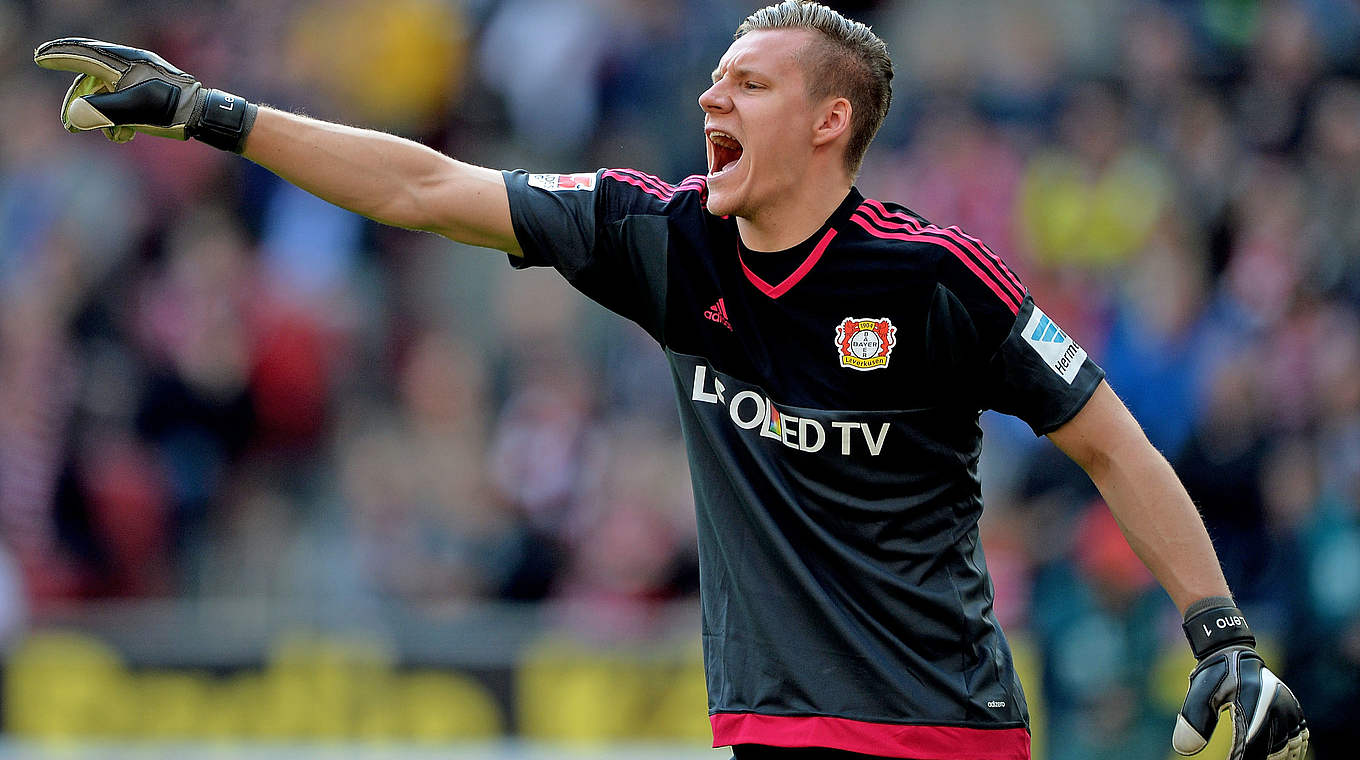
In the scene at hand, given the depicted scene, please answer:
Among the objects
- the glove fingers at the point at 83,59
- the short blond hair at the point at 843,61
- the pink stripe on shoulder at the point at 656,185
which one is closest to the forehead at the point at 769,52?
the short blond hair at the point at 843,61

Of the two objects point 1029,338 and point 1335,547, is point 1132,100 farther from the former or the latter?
point 1029,338

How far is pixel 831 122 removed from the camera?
4.55 m

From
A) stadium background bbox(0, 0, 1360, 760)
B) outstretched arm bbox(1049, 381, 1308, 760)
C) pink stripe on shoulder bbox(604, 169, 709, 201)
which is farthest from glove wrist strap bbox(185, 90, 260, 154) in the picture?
stadium background bbox(0, 0, 1360, 760)

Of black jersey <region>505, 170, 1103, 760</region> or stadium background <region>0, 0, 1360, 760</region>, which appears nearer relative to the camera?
black jersey <region>505, 170, 1103, 760</region>

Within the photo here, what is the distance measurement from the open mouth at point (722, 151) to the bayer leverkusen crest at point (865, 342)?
1.74ft

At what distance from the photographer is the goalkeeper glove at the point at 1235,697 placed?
4121 mm

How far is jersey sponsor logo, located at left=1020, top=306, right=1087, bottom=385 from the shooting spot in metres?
4.24

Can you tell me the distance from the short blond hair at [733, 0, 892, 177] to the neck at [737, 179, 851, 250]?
13 cm

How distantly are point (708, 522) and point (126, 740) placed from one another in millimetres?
5844

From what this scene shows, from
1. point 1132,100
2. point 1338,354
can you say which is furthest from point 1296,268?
point 1132,100

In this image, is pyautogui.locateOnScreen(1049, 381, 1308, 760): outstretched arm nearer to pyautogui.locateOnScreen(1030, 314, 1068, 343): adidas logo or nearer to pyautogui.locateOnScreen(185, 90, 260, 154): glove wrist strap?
pyautogui.locateOnScreen(1030, 314, 1068, 343): adidas logo

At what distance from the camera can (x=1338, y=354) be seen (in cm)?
897

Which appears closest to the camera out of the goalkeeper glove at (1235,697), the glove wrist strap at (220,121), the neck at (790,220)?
the goalkeeper glove at (1235,697)

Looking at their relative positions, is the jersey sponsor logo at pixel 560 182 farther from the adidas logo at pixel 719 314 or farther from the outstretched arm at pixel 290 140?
the adidas logo at pixel 719 314
